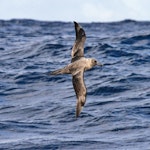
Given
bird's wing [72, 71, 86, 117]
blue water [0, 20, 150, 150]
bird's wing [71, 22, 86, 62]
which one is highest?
bird's wing [71, 22, 86, 62]

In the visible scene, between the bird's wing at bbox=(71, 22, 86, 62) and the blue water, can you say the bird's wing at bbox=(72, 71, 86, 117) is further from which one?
the blue water

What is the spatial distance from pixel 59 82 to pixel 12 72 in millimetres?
2670

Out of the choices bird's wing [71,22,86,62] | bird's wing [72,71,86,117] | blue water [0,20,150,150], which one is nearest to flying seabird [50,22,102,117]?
bird's wing [72,71,86,117]

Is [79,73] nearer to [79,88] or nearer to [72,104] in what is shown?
[79,88]

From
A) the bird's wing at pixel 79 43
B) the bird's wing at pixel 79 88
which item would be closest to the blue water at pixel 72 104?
the bird's wing at pixel 79 88

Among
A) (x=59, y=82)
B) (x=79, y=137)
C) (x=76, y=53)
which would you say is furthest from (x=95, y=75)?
(x=76, y=53)

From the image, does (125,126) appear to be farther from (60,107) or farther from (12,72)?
(12,72)

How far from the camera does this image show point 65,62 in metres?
24.9

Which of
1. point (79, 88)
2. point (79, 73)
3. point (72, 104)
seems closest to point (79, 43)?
point (79, 73)

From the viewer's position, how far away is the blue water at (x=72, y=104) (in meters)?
13.8

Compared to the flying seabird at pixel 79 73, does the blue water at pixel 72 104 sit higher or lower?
lower

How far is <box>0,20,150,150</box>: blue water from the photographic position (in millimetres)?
13789

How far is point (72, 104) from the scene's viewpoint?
17469 mm

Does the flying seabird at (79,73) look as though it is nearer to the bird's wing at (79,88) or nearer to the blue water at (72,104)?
the bird's wing at (79,88)
